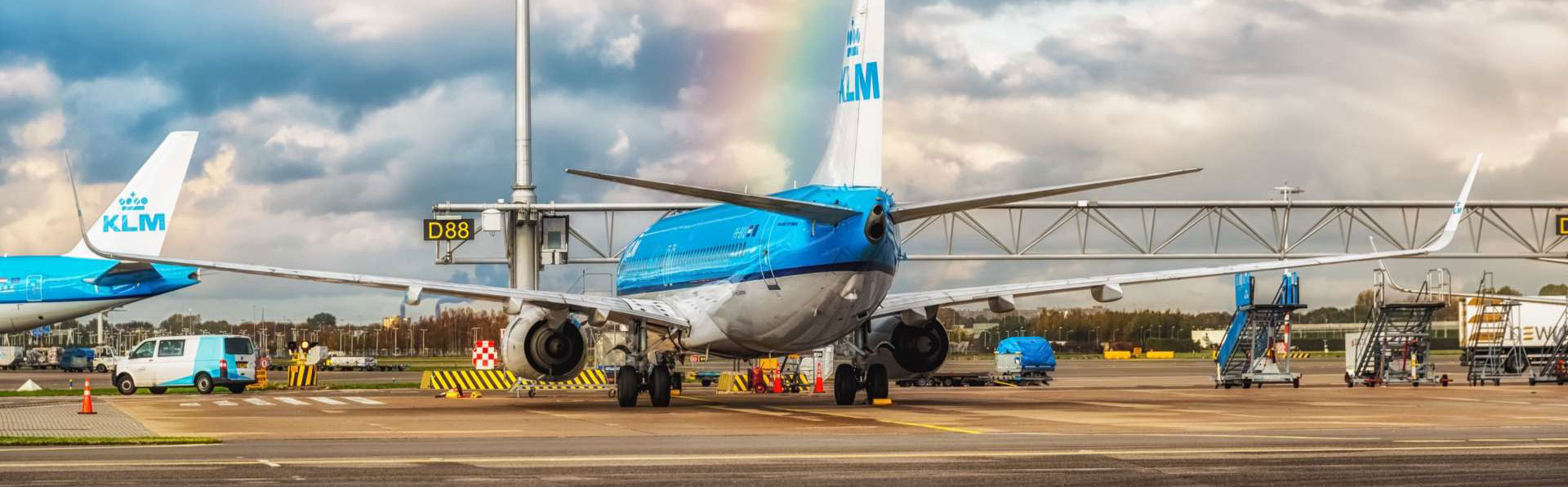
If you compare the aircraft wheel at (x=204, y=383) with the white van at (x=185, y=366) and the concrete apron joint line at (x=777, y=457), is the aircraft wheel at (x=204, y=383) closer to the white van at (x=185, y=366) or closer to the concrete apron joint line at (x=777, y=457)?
the white van at (x=185, y=366)

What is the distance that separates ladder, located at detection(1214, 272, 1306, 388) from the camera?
47.6 meters

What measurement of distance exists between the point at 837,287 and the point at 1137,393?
15.0m

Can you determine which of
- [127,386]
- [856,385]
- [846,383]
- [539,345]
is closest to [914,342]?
[856,385]

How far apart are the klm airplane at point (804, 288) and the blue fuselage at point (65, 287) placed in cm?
2765

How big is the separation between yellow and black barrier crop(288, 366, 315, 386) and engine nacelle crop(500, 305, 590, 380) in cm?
2376

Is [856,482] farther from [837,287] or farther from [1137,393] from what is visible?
[1137,393]

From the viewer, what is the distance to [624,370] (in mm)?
31750

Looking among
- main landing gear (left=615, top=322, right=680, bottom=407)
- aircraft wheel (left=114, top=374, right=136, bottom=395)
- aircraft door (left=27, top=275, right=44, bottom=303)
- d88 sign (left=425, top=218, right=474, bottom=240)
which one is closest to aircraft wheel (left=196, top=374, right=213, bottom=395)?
aircraft wheel (left=114, top=374, right=136, bottom=395)

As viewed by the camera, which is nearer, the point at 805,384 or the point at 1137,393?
the point at 1137,393

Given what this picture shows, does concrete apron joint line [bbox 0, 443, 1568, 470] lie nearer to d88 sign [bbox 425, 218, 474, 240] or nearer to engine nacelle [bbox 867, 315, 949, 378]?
engine nacelle [bbox 867, 315, 949, 378]

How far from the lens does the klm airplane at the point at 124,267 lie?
56625 mm

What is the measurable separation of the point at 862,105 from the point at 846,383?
6.06 meters

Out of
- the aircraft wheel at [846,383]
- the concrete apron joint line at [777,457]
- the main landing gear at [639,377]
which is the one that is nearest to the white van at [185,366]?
the main landing gear at [639,377]

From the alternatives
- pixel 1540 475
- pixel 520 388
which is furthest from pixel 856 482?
pixel 520 388
